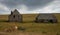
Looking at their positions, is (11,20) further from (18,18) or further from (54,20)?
(54,20)

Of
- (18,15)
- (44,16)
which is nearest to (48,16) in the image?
(44,16)

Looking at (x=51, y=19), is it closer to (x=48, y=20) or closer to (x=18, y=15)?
(x=48, y=20)

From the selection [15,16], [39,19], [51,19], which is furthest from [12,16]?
[51,19]

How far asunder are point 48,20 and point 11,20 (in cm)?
1336

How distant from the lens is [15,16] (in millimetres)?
66812

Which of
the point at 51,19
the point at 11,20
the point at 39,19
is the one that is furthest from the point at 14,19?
the point at 51,19

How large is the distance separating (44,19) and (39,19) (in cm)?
185

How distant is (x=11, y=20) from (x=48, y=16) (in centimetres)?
1347

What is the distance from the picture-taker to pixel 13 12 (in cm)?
6719

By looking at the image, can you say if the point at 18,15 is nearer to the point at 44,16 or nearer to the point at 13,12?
the point at 13,12

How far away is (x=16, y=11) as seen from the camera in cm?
6700

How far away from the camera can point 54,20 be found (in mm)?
67062

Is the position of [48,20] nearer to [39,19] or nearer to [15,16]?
[39,19]

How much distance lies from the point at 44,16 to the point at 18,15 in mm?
9411
